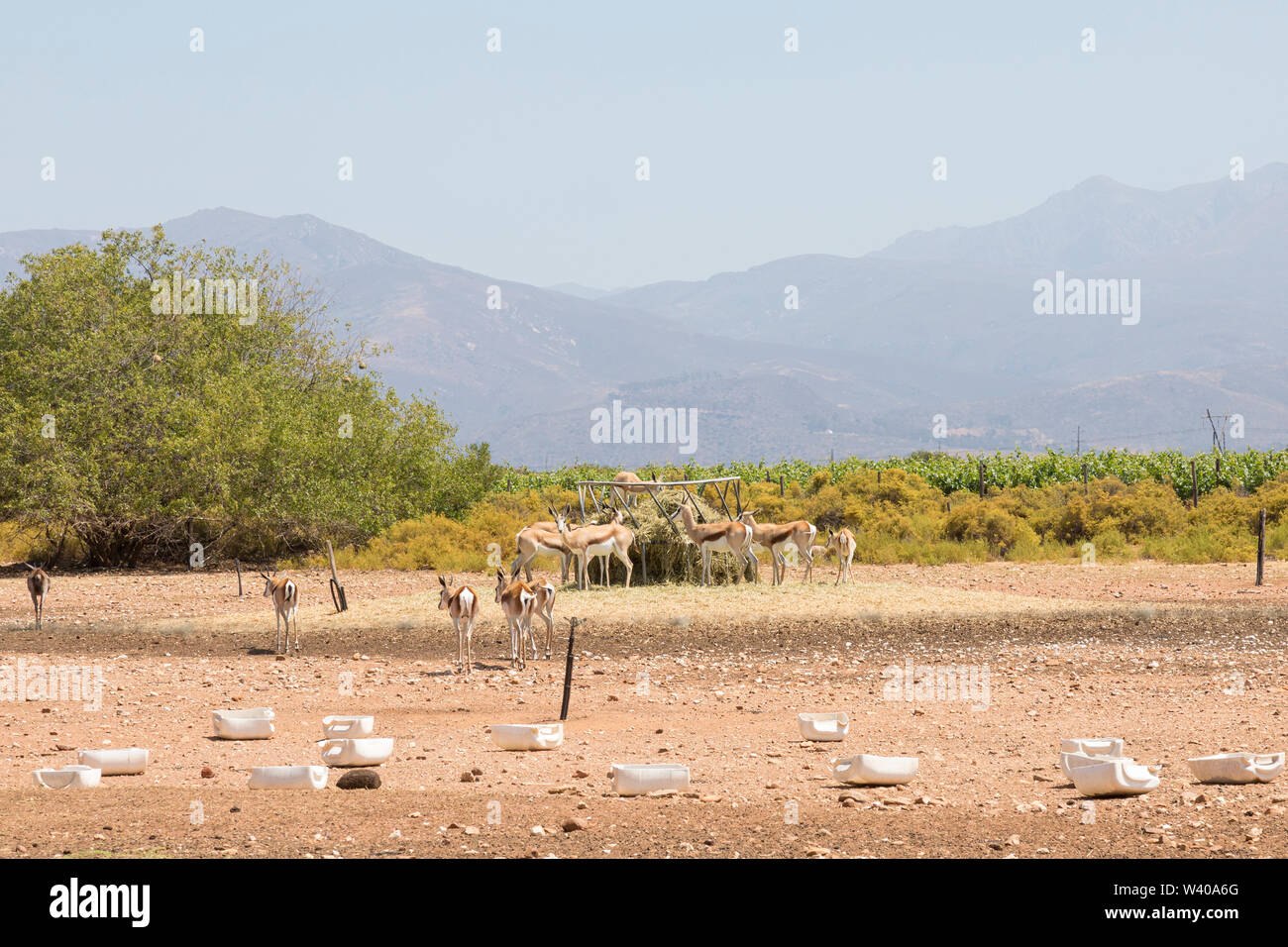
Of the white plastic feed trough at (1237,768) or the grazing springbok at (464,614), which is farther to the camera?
the grazing springbok at (464,614)

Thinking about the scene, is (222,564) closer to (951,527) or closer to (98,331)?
(98,331)

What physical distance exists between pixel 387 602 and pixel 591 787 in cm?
1238

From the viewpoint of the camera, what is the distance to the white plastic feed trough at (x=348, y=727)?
12.3 meters

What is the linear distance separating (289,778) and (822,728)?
15.7ft

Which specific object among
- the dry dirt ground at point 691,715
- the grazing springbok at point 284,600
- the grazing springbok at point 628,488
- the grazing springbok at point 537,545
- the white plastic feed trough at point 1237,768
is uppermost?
the grazing springbok at point 628,488

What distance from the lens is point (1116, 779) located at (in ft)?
31.7

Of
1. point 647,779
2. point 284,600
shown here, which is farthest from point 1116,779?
point 284,600

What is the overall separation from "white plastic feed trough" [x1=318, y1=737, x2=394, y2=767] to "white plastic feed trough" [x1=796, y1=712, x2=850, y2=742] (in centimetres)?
376

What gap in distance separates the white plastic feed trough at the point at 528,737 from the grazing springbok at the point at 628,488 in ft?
37.2

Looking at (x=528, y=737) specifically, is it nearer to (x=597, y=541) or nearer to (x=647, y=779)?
(x=647, y=779)

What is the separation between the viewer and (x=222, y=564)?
1303 inches

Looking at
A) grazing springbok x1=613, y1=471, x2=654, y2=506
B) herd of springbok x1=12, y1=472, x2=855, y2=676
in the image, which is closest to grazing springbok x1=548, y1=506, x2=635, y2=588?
herd of springbok x1=12, y1=472, x2=855, y2=676

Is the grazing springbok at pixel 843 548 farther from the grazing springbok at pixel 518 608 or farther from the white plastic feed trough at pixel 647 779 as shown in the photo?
the white plastic feed trough at pixel 647 779

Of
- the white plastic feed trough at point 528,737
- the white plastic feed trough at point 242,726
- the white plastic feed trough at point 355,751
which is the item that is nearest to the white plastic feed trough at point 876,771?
the white plastic feed trough at point 528,737
